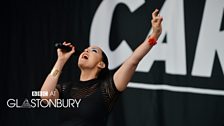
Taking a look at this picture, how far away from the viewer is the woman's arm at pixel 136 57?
146 centimetres

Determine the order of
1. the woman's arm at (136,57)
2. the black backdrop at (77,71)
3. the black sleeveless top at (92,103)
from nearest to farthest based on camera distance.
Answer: the woman's arm at (136,57) → the black sleeveless top at (92,103) → the black backdrop at (77,71)

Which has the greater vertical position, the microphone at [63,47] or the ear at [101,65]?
the microphone at [63,47]

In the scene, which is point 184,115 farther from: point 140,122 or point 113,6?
point 113,6

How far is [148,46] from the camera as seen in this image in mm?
1472

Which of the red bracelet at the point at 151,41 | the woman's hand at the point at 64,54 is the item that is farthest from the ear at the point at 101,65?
the red bracelet at the point at 151,41

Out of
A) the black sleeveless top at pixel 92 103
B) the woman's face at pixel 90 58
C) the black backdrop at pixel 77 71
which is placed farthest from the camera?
the black backdrop at pixel 77 71

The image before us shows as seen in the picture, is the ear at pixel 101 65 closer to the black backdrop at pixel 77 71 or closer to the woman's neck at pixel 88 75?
the woman's neck at pixel 88 75

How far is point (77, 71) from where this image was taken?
2.77 metres

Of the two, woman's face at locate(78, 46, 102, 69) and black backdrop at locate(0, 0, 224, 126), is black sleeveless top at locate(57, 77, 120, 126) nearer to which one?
woman's face at locate(78, 46, 102, 69)

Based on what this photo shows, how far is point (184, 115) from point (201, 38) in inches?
21.0

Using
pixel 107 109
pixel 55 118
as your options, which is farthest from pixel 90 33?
pixel 107 109

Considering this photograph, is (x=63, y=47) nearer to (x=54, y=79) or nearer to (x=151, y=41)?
(x=54, y=79)

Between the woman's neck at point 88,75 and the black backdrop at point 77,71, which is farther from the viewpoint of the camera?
the black backdrop at point 77,71

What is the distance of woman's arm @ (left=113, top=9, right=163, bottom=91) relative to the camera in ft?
4.80
